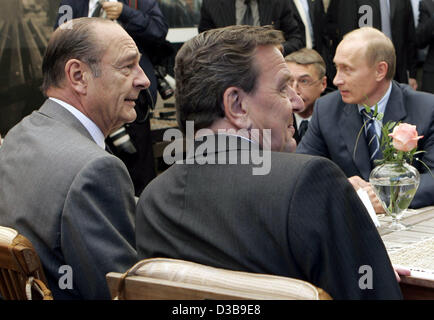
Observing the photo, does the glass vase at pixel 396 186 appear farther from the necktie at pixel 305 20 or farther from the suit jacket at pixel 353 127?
the necktie at pixel 305 20

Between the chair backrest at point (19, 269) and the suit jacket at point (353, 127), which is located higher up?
the chair backrest at point (19, 269)

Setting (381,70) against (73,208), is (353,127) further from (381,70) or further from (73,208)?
(73,208)

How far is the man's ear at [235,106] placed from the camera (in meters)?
1.60

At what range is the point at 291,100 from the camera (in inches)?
70.5

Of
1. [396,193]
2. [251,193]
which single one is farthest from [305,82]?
[251,193]

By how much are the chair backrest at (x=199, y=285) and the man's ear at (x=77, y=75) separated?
3.87ft

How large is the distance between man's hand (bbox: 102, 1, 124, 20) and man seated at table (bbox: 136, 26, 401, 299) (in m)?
2.67

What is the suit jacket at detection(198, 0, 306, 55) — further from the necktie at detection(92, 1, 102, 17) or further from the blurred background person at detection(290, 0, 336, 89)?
the necktie at detection(92, 1, 102, 17)

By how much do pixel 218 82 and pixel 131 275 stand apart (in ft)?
1.92

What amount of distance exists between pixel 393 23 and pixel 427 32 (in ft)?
1.04

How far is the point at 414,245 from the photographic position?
6.67ft

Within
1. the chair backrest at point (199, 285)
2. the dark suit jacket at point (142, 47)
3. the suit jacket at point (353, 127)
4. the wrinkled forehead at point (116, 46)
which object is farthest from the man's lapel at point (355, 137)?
the chair backrest at point (199, 285)

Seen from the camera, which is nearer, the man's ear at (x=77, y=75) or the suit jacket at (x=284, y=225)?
the suit jacket at (x=284, y=225)

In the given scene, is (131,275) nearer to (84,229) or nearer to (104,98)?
(84,229)
